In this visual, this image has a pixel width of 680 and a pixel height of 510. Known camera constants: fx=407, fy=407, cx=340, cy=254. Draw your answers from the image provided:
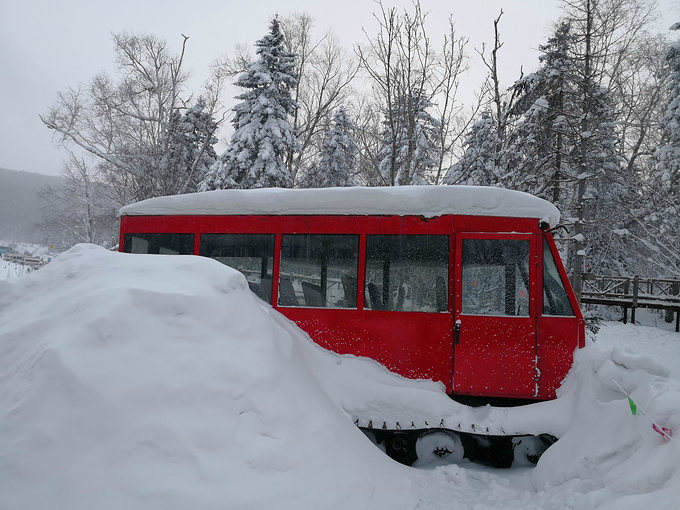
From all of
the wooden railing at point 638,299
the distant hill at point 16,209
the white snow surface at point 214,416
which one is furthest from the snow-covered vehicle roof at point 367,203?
the distant hill at point 16,209

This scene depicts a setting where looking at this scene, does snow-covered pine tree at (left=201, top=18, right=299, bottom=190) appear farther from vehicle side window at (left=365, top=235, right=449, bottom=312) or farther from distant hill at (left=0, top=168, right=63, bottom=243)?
distant hill at (left=0, top=168, right=63, bottom=243)

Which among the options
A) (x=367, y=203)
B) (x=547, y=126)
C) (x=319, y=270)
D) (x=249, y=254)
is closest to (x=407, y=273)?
(x=367, y=203)

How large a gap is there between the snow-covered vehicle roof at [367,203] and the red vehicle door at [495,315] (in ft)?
1.11

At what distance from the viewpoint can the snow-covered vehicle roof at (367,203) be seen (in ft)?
15.4

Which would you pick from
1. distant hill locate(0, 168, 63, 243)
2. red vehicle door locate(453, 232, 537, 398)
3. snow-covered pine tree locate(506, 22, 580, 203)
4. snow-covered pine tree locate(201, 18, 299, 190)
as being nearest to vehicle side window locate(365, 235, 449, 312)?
red vehicle door locate(453, 232, 537, 398)

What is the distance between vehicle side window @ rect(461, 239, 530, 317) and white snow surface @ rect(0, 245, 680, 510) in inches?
35.6

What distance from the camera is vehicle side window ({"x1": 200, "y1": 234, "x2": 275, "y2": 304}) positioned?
5195 millimetres

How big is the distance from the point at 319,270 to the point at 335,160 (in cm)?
2272

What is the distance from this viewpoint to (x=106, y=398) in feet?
8.39

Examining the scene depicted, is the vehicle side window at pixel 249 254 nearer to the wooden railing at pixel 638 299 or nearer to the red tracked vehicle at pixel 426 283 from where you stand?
the red tracked vehicle at pixel 426 283

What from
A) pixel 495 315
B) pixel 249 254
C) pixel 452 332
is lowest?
pixel 452 332

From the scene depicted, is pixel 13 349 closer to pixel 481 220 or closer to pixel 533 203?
pixel 481 220

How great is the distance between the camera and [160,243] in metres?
5.59

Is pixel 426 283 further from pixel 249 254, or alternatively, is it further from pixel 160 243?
pixel 160 243
